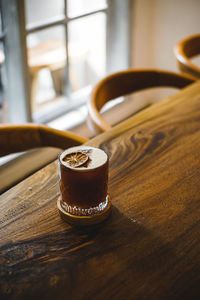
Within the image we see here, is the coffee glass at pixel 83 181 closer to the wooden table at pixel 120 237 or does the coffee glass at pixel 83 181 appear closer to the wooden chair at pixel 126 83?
the wooden table at pixel 120 237

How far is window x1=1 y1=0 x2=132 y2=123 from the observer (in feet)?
6.16

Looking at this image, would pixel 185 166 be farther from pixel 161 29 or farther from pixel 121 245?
pixel 161 29

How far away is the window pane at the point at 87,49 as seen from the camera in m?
2.36

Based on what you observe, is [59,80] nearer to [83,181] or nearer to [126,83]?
[126,83]

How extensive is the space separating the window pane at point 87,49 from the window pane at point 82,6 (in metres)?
0.05

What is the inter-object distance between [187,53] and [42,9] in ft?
2.78

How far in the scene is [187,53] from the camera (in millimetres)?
1708

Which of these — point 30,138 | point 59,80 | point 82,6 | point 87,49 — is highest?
point 82,6

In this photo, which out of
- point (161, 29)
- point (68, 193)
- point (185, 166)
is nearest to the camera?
point (68, 193)

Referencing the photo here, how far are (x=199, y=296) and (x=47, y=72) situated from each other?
204 cm

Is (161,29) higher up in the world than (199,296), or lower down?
lower down

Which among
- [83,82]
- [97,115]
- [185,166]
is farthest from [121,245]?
[83,82]

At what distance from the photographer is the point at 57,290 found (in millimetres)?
538

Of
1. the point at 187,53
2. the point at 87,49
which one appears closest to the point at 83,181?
the point at 187,53
